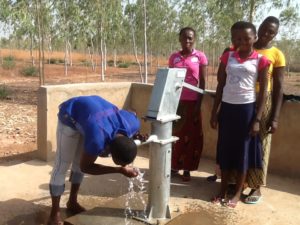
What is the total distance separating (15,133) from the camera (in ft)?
19.1

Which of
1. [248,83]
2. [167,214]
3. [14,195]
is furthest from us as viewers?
[14,195]

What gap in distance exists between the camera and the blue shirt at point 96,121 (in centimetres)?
215

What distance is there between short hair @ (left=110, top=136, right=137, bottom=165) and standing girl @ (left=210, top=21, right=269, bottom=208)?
1.25 meters

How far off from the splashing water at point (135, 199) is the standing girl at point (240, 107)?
2.15 feet

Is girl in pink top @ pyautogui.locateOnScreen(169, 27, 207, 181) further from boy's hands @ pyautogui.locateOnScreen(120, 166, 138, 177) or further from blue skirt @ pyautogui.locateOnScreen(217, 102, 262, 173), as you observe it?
boy's hands @ pyautogui.locateOnScreen(120, 166, 138, 177)

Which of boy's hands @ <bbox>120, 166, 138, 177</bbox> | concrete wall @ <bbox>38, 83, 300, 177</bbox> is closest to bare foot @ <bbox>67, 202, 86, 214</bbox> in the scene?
boy's hands @ <bbox>120, 166, 138, 177</bbox>

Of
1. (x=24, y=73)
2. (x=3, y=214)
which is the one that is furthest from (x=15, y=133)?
(x=24, y=73)

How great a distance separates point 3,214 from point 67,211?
1.53 ft

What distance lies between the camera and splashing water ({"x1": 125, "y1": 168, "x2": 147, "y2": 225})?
273 centimetres

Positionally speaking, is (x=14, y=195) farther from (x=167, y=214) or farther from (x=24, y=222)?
(x=167, y=214)

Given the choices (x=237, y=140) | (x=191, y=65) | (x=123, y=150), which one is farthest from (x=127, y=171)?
(x=191, y=65)

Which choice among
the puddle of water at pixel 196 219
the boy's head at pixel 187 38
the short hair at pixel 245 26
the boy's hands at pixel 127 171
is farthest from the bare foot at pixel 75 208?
the short hair at pixel 245 26

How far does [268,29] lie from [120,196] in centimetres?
179

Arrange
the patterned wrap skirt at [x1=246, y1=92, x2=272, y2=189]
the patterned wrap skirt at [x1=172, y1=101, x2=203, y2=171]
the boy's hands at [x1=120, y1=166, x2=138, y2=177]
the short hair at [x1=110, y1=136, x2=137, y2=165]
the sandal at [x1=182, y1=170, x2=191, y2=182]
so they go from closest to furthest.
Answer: the short hair at [x1=110, y1=136, x2=137, y2=165]
the boy's hands at [x1=120, y1=166, x2=138, y2=177]
the patterned wrap skirt at [x1=246, y1=92, x2=272, y2=189]
the patterned wrap skirt at [x1=172, y1=101, x2=203, y2=171]
the sandal at [x1=182, y1=170, x2=191, y2=182]
